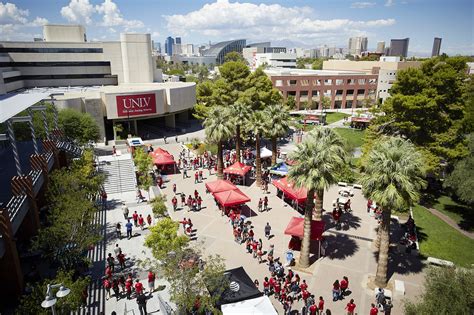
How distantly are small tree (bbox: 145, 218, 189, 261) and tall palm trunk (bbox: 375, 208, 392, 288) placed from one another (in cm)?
1206

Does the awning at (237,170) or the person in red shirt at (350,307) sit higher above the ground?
the awning at (237,170)

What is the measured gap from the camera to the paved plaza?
767 inches

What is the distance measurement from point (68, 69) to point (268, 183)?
6322 cm

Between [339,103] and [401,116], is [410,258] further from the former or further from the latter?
[339,103]

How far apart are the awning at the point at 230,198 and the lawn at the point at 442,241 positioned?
1482 cm

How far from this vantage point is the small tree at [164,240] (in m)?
17.1

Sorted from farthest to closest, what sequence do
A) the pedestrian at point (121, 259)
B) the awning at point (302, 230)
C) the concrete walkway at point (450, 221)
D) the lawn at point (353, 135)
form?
1. the lawn at point (353, 135)
2. the concrete walkway at point (450, 221)
3. the awning at point (302, 230)
4. the pedestrian at point (121, 259)

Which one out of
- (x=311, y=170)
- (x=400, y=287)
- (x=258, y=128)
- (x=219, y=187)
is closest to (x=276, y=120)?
(x=258, y=128)

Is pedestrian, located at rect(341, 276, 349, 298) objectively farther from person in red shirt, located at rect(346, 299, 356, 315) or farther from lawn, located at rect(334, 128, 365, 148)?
lawn, located at rect(334, 128, 365, 148)

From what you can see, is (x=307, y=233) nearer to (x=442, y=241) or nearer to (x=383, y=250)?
(x=383, y=250)

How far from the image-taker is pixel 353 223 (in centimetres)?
2834

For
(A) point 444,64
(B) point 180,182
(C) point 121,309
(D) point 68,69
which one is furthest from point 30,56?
(A) point 444,64

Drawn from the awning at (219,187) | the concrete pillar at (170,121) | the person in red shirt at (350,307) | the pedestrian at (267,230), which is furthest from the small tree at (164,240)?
the concrete pillar at (170,121)

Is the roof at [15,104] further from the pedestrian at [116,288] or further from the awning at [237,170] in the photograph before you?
the awning at [237,170]
